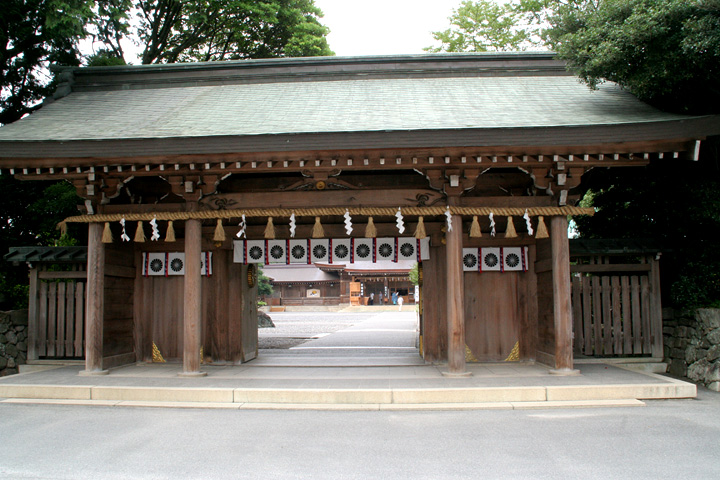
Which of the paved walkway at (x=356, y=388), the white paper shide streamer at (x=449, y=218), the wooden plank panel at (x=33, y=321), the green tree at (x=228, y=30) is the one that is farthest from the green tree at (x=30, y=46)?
the white paper shide streamer at (x=449, y=218)

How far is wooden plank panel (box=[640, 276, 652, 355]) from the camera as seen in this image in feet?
30.2

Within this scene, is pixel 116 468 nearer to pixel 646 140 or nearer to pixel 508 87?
pixel 646 140

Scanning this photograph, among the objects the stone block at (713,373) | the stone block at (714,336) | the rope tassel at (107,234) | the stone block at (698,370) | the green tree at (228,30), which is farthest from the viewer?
the green tree at (228,30)

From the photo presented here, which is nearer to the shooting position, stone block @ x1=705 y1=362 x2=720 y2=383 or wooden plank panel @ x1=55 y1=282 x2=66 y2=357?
stone block @ x1=705 y1=362 x2=720 y2=383

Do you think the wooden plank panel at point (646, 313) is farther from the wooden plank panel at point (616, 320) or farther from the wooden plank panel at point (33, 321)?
the wooden plank panel at point (33, 321)

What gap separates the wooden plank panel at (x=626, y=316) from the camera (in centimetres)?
921

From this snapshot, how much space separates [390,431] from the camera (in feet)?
19.2

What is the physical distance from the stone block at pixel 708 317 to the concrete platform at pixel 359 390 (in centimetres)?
135

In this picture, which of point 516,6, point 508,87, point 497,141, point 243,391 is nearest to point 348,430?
point 243,391

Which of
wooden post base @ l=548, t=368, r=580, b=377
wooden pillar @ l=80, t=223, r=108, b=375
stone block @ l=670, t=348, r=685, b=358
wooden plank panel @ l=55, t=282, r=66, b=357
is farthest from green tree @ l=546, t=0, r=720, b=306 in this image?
wooden plank panel @ l=55, t=282, r=66, b=357

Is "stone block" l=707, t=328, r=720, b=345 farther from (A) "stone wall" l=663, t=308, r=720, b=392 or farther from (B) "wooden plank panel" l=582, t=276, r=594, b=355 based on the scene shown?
(B) "wooden plank panel" l=582, t=276, r=594, b=355

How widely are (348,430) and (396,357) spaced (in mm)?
4908

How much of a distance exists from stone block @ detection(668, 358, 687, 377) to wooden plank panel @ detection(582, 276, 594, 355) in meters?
1.42

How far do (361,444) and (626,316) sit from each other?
624 centimetres
